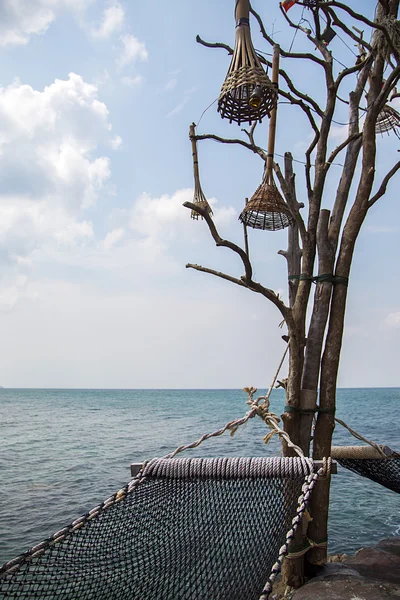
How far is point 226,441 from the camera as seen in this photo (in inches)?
765

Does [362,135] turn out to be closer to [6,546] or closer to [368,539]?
[368,539]

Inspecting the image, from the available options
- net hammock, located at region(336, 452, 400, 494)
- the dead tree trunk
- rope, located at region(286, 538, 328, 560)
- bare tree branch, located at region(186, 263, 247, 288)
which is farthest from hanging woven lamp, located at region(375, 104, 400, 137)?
rope, located at region(286, 538, 328, 560)

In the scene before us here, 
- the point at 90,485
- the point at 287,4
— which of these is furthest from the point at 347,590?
the point at 90,485

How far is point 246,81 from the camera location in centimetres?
360

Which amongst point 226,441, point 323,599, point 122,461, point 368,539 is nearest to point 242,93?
point 323,599

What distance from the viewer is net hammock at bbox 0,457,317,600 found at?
8.90 feet

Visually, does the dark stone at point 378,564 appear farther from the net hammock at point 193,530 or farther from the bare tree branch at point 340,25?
the bare tree branch at point 340,25

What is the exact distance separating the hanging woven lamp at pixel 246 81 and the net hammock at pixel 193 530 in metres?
2.69

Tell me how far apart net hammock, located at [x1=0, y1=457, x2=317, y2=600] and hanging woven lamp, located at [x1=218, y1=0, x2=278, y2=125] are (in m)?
2.69

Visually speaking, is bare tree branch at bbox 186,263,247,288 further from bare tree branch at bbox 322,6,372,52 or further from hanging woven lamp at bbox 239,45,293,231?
bare tree branch at bbox 322,6,372,52

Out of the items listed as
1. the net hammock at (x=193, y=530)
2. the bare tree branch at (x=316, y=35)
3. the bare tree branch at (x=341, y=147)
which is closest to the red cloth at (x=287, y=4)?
the bare tree branch at (x=316, y=35)

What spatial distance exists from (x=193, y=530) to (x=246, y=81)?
3181mm

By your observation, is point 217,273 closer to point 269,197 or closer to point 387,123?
point 269,197

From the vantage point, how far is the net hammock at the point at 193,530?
2.71 metres
